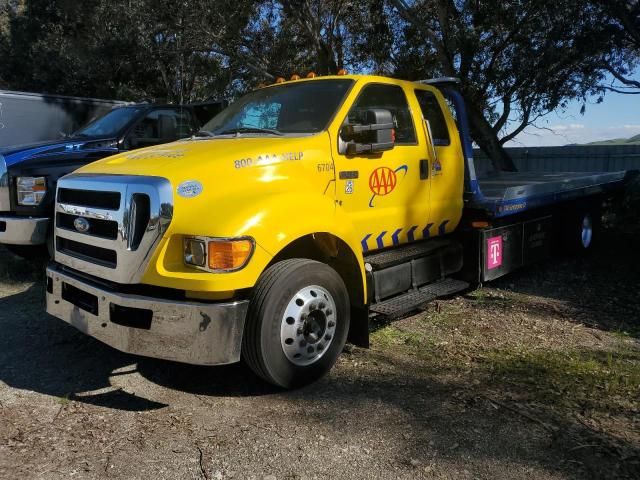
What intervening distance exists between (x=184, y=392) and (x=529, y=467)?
2.34 meters

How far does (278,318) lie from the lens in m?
3.74

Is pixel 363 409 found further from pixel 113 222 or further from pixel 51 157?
pixel 51 157

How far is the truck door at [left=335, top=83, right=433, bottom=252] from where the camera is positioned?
4543 mm

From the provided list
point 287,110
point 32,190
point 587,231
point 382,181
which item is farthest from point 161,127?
point 587,231

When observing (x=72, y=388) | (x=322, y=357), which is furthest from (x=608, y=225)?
(x=72, y=388)

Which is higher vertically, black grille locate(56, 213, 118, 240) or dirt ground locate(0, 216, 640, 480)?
black grille locate(56, 213, 118, 240)

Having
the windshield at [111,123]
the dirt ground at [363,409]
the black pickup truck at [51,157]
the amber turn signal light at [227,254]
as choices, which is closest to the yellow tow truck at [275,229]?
the amber turn signal light at [227,254]

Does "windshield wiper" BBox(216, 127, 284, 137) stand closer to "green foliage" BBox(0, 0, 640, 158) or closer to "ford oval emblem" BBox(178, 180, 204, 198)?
"ford oval emblem" BBox(178, 180, 204, 198)

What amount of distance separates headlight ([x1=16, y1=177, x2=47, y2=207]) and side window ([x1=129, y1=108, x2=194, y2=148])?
1672 millimetres

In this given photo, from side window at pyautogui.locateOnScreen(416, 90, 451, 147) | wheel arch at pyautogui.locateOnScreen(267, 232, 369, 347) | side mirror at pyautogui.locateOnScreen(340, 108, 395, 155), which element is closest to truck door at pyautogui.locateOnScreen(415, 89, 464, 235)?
side window at pyautogui.locateOnScreen(416, 90, 451, 147)

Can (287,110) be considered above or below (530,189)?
above

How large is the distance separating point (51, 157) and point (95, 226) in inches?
123

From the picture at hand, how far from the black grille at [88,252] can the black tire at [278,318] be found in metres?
0.98

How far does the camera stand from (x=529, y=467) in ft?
10.0
